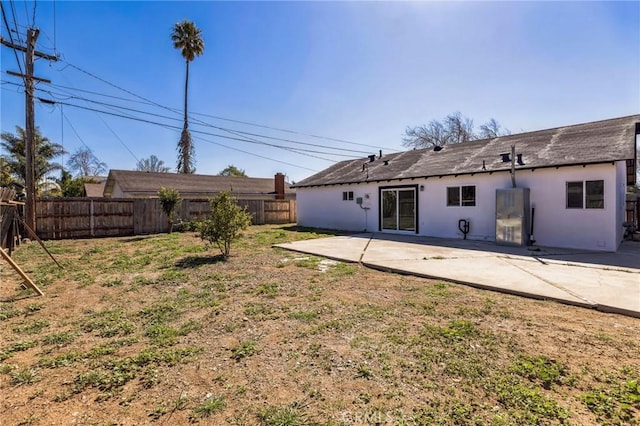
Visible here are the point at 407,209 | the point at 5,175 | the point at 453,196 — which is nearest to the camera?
the point at 453,196

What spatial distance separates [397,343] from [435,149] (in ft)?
44.6

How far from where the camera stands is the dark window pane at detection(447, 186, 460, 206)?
1152 cm

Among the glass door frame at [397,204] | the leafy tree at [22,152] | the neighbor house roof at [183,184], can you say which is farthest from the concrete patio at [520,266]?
the leafy tree at [22,152]

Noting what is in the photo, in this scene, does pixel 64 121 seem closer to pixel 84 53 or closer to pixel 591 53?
pixel 84 53

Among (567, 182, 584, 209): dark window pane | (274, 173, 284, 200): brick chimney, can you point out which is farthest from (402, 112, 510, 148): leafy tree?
(567, 182, 584, 209): dark window pane

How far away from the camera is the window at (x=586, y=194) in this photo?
8570 millimetres

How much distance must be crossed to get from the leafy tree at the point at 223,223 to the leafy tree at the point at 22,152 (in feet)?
78.5

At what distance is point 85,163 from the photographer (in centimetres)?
4478

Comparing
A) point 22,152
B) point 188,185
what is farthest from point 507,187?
point 22,152

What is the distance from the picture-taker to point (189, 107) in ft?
89.8

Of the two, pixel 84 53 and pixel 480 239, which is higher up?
pixel 84 53


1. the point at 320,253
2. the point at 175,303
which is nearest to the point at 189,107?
the point at 320,253

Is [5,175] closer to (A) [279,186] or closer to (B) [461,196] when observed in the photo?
(A) [279,186]

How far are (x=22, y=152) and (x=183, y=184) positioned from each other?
1279 cm
